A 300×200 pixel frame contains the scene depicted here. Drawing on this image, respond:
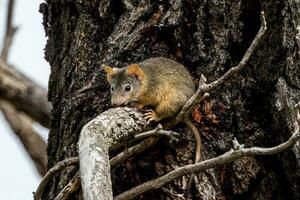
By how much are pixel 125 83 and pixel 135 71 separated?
26cm

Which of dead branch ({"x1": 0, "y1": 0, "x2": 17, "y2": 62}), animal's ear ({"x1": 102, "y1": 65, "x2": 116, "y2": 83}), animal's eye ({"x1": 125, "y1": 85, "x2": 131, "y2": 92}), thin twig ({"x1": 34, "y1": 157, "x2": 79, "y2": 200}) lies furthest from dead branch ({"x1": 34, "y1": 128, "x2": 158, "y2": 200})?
dead branch ({"x1": 0, "y1": 0, "x2": 17, "y2": 62})

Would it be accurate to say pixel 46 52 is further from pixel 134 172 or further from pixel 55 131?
pixel 134 172

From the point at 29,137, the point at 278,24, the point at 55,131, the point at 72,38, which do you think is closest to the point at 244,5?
Answer: the point at 278,24

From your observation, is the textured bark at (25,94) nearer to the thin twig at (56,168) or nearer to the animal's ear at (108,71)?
the animal's ear at (108,71)

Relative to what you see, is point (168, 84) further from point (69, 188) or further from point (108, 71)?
point (69, 188)

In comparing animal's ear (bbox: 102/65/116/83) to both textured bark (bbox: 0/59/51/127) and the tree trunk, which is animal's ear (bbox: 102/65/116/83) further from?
textured bark (bbox: 0/59/51/127)

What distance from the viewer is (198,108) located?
3.50 metres

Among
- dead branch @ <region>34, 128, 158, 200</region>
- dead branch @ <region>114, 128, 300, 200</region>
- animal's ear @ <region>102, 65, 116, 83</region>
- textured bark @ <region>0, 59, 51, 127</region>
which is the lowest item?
dead branch @ <region>114, 128, 300, 200</region>

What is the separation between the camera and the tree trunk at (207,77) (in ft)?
11.1

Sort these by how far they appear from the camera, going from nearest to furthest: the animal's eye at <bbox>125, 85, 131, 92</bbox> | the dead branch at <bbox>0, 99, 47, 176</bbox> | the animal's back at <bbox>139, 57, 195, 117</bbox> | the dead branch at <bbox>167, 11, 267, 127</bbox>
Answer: the dead branch at <bbox>167, 11, 267, 127</bbox> < the animal's back at <bbox>139, 57, 195, 117</bbox> < the animal's eye at <bbox>125, 85, 131, 92</bbox> < the dead branch at <bbox>0, 99, 47, 176</bbox>

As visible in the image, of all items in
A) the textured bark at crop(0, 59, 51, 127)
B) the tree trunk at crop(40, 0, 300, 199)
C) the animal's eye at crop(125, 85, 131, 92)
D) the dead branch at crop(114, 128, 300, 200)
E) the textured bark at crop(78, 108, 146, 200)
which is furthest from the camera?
the textured bark at crop(0, 59, 51, 127)

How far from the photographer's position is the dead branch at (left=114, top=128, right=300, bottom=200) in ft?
9.45

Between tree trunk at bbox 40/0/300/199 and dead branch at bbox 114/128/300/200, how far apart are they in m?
0.21

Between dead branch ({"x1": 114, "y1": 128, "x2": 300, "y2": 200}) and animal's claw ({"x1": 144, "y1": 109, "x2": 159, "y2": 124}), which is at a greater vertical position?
animal's claw ({"x1": 144, "y1": 109, "x2": 159, "y2": 124})
